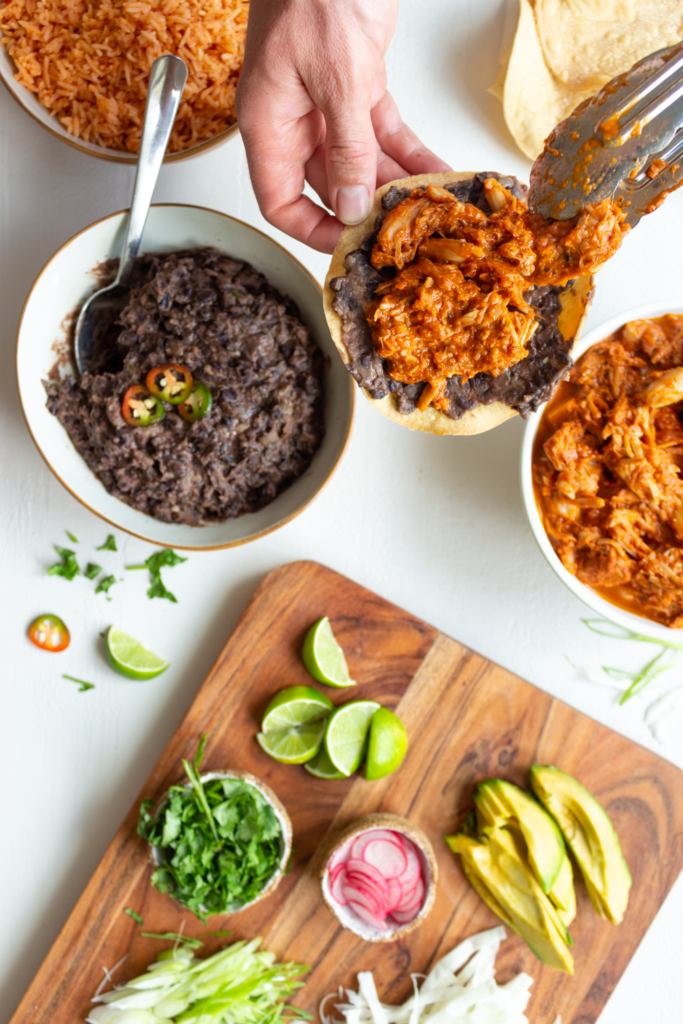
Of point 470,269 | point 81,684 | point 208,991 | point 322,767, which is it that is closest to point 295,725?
point 322,767

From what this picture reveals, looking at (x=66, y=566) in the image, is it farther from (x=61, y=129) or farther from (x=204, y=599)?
(x=61, y=129)

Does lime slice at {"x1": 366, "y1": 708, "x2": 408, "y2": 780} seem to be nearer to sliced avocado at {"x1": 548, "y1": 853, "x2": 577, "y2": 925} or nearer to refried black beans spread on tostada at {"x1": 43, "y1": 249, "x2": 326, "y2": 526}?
sliced avocado at {"x1": 548, "y1": 853, "x2": 577, "y2": 925}

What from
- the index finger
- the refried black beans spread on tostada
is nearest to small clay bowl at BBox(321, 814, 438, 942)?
the refried black beans spread on tostada

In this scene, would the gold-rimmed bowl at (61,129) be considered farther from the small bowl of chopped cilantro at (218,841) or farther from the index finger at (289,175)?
the small bowl of chopped cilantro at (218,841)

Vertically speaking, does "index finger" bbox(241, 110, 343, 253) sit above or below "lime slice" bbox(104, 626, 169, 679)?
above

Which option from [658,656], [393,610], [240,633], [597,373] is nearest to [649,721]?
[658,656]
